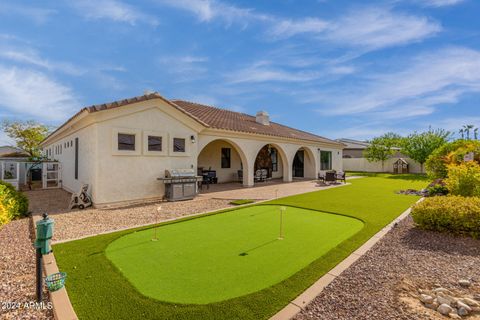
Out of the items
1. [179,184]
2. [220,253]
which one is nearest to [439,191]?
[220,253]

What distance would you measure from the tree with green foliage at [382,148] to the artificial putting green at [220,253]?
109ft

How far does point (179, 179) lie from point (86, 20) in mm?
7438

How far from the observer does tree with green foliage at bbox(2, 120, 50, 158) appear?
32.1 metres

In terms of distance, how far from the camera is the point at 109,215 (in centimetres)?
866

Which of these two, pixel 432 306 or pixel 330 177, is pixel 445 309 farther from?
pixel 330 177

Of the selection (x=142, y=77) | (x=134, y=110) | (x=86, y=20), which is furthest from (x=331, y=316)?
(x=142, y=77)

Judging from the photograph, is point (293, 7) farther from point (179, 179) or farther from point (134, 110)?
point (179, 179)

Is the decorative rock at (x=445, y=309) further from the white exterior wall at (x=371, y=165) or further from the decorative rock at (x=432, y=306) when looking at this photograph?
A: the white exterior wall at (x=371, y=165)

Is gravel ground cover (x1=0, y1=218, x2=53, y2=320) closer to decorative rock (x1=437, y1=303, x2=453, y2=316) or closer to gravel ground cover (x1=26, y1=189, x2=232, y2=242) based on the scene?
gravel ground cover (x1=26, y1=189, x2=232, y2=242)

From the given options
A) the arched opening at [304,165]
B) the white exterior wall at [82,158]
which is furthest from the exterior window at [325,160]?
the white exterior wall at [82,158]

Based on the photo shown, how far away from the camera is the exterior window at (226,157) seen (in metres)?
19.8

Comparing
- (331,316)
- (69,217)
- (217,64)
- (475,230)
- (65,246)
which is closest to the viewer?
(331,316)

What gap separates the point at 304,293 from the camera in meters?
3.52

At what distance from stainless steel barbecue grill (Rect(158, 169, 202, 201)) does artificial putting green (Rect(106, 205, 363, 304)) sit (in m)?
4.03
